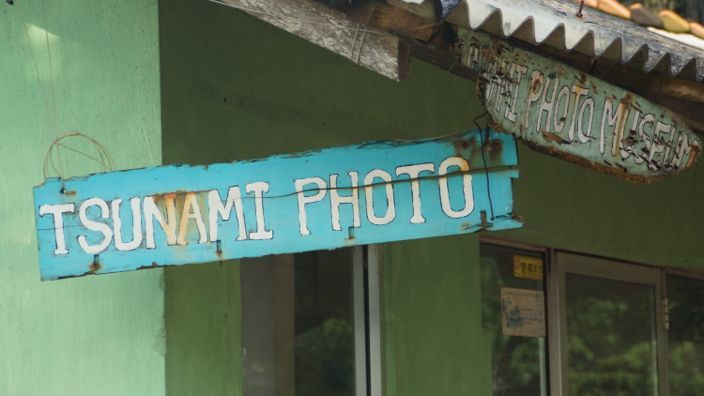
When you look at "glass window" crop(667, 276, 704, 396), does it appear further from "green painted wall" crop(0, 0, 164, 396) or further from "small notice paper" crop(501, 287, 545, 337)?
"green painted wall" crop(0, 0, 164, 396)

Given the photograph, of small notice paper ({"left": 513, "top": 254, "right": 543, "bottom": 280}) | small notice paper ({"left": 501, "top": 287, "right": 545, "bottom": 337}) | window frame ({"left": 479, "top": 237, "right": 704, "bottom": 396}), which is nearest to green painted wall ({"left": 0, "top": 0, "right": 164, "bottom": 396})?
window frame ({"left": 479, "top": 237, "right": 704, "bottom": 396})

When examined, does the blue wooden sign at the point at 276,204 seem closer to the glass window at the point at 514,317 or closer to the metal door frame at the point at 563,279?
the glass window at the point at 514,317

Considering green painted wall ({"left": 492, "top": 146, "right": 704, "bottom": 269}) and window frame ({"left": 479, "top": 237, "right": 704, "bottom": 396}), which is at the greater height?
green painted wall ({"left": 492, "top": 146, "right": 704, "bottom": 269})

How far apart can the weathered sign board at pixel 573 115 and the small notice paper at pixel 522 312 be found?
198 cm

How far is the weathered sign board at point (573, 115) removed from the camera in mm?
3805

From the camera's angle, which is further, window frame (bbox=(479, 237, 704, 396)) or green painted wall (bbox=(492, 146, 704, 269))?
window frame (bbox=(479, 237, 704, 396))

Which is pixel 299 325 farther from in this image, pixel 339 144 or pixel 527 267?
pixel 527 267

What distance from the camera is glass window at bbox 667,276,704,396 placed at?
7.64 m

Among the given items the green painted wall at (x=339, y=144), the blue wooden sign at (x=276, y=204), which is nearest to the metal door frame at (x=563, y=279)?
the green painted wall at (x=339, y=144)

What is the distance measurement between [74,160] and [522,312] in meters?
2.76

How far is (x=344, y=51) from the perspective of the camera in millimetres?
3688

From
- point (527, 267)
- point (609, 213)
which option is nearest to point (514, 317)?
point (527, 267)

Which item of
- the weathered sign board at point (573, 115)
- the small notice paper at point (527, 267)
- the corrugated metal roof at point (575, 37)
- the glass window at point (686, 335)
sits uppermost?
the corrugated metal roof at point (575, 37)

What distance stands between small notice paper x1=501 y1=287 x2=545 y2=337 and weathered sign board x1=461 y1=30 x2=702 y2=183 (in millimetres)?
1981
